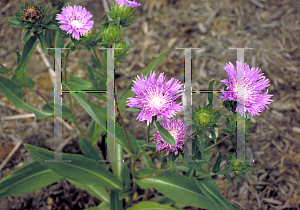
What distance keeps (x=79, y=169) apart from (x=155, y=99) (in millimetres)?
661

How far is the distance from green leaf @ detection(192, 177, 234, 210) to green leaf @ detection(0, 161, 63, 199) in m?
0.85

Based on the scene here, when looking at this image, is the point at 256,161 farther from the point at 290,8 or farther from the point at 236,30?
the point at 290,8

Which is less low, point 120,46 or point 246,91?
point 120,46

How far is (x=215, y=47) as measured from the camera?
2.46 m

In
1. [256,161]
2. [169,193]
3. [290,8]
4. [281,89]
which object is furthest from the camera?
[290,8]

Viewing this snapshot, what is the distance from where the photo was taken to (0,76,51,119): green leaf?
1.46 metres

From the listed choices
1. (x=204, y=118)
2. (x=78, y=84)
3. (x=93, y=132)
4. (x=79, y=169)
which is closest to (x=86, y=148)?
(x=93, y=132)

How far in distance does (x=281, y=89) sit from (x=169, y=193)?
156 centimetres

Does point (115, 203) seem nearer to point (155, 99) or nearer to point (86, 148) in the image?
point (86, 148)

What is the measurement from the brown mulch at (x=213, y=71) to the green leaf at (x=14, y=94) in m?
0.73

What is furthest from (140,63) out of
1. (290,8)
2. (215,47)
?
(290,8)

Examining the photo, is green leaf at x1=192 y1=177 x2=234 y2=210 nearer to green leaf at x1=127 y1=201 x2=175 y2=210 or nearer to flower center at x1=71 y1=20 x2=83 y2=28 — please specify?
green leaf at x1=127 y1=201 x2=175 y2=210

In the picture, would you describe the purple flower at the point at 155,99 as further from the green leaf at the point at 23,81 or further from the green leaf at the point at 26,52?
the green leaf at the point at 23,81

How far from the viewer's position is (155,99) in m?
1.10
